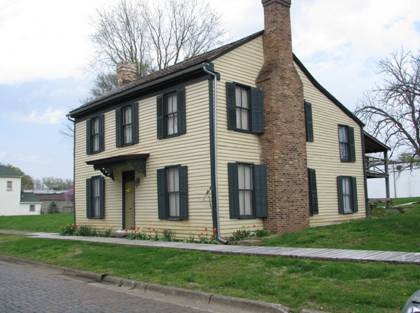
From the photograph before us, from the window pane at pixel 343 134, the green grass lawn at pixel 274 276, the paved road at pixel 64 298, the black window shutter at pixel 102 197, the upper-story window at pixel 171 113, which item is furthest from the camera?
the window pane at pixel 343 134

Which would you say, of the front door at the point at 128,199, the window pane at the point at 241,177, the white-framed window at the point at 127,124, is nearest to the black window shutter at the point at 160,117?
the white-framed window at the point at 127,124

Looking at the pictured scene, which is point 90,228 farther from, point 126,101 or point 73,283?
Result: point 73,283

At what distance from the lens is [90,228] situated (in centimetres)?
2072

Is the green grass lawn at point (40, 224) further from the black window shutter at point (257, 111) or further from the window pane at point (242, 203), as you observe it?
the black window shutter at point (257, 111)

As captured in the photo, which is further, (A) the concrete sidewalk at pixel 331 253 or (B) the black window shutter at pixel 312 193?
(B) the black window shutter at pixel 312 193

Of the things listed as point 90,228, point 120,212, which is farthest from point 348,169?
point 90,228

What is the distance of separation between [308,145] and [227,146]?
4.55 meters

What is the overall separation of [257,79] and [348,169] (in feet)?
22.3

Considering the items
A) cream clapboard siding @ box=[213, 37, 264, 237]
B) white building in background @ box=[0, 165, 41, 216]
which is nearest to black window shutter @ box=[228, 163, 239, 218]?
cream clapboard siding @ box=[213, 37, 264, 237]

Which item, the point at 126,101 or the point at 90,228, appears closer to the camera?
the point at 126,101

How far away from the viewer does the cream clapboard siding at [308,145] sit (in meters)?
15.1

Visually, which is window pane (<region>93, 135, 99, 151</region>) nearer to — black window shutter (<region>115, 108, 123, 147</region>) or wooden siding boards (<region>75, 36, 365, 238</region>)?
wooden siding boards (<region>75, 36, 365, 238</region>)

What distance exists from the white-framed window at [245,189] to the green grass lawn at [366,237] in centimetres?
131

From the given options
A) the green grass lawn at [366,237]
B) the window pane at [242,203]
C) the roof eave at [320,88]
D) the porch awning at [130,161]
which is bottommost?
the green grass lawn at [366,237]
